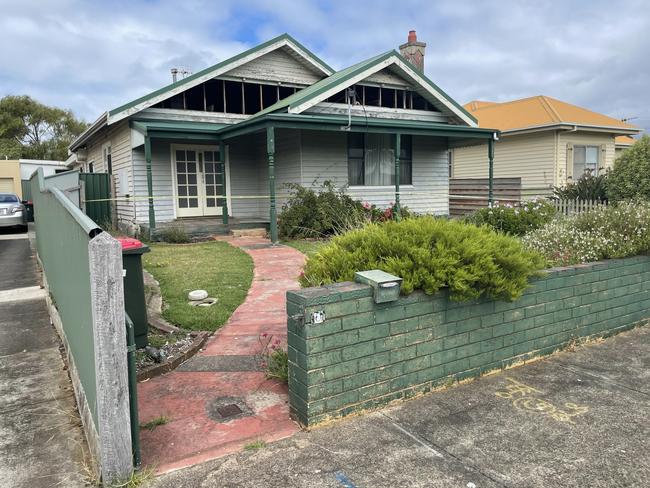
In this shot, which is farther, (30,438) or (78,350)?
(78,350)

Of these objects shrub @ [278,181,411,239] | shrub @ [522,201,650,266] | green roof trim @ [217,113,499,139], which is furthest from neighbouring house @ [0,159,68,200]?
shrub @ [522,201,650,266]

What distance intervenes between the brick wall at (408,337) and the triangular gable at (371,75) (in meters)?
10.2

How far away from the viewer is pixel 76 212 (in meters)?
3.71

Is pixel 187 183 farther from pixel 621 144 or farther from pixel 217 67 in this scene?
pixel 621 144

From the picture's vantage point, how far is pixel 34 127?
53.1 m

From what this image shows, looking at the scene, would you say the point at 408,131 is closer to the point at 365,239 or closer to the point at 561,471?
the point at 365,239

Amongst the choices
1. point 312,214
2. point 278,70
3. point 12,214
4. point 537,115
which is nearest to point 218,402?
point 312,214

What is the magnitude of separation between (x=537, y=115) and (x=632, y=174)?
7332mm

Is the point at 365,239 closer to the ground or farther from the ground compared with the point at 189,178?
closer to the ground

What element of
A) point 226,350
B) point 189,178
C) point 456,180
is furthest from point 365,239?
point 456,180

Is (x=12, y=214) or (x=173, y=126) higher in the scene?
(x=173, y=126)

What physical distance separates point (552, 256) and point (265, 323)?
10.7 feet

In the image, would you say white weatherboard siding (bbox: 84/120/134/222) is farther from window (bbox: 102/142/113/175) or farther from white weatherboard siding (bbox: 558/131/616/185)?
white weatherboard siding (bbox: 558/131/616/185)

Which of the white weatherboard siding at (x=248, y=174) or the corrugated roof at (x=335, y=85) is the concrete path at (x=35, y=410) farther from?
the white weatherboard siding at (x=248, y=174)
